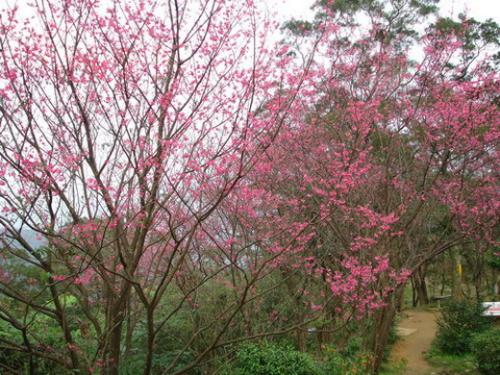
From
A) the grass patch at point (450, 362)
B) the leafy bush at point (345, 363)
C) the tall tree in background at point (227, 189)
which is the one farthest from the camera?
the grass patch at point (450, 362)

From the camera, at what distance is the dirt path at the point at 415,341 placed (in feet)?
35.5

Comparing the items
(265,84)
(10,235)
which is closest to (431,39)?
(265,84)

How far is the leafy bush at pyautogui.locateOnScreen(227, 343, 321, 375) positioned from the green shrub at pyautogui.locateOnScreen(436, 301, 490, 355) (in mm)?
6395

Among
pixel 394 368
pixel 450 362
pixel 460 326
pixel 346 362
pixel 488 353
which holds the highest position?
pixel 346 362

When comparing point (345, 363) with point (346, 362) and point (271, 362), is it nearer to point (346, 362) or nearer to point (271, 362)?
point (346, 362)

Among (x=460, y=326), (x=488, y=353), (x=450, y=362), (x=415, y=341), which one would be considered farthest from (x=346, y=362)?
(x=415, y=341)

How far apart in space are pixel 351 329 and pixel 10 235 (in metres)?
6.68

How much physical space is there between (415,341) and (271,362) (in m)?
8.55

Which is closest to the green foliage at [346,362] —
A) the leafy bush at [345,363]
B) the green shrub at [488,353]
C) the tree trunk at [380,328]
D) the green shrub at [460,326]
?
the leafy bush at [345,363]

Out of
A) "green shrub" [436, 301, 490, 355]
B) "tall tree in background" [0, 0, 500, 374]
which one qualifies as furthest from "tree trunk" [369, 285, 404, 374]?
"green shrub" [436, 301, 490, 355]

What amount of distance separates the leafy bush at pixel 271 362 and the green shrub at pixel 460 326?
6395 millimetres

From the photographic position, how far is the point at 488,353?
29.3ft

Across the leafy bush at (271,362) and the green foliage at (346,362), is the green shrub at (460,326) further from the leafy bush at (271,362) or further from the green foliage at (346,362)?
the leafy bush at (271,362)

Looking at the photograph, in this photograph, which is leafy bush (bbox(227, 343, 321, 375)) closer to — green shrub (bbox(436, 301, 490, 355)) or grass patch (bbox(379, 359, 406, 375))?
grass patch (bbox(379, 359, 406, 375))
